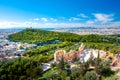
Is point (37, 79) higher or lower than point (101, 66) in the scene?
lower

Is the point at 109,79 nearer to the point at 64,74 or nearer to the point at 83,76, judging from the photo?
the point at 83,76

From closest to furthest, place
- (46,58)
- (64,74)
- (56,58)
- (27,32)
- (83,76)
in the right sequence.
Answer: (83,76), (64,74), (56,58), (46,58), (27,32)

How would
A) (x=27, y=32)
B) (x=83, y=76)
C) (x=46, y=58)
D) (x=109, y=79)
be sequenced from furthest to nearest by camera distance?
(x=27, y=32)
(x=46, y=58)
(x=83, y=76)
(x=109, y=79)

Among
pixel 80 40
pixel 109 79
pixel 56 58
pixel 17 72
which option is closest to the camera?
pixel 109 79

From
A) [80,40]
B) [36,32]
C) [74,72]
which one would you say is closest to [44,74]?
[74,72]

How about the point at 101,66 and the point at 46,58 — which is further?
the point at 46,58

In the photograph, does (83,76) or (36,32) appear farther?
(36,32)

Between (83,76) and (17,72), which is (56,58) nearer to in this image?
(17,72)

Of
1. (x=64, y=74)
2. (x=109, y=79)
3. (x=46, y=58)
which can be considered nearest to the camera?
(x=109, y=79)

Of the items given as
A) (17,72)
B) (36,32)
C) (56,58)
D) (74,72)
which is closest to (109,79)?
(74,72)
